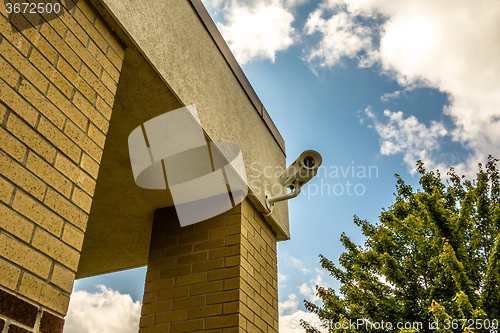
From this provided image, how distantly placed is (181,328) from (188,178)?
111 centimetres

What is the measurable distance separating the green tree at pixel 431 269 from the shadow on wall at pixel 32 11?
23.7 ft

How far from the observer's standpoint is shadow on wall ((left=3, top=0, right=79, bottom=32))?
136 cm

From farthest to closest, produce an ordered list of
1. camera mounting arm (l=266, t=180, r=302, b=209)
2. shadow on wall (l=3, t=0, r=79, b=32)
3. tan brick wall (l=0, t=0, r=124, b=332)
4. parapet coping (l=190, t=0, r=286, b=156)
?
camera mounting arm (l=266, t=180, r=302, b=209) → parapet coping (l=190, t=0, r=286, b=156) → shadow on wall (l=3, t=0, r=79, b=32) → tan brick wall (l=0, t=0, r=124, b=332)

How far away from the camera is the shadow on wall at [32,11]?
1.36 metres

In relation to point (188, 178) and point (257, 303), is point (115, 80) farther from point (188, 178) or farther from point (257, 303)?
point (257, 303)

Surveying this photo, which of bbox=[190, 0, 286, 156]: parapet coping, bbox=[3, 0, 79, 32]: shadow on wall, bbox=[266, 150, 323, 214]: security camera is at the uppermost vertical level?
bbox=[190, 0, 286, 156]: parapet coping

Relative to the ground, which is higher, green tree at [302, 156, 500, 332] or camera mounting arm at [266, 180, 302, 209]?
green tree at [302, 156, 500, 332]

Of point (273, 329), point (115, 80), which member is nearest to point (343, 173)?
point (273, 329)

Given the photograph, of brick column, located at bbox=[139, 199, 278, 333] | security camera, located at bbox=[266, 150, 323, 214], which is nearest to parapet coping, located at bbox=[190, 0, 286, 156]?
security camera, located at bbox=[266, 150, 323, 214]

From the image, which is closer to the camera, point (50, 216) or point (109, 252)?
point (50, 216)

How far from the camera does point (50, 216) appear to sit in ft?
4.50

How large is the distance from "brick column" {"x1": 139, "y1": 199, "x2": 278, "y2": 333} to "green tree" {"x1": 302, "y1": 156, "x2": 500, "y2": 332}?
198 inches

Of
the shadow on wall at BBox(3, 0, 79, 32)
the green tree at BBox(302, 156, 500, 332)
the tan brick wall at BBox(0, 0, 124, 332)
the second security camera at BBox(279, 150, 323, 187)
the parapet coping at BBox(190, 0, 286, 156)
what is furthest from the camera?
the green tree at BBox(302, 156, 500, 332)

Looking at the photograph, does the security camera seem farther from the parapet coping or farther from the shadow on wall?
the shadow on wall
